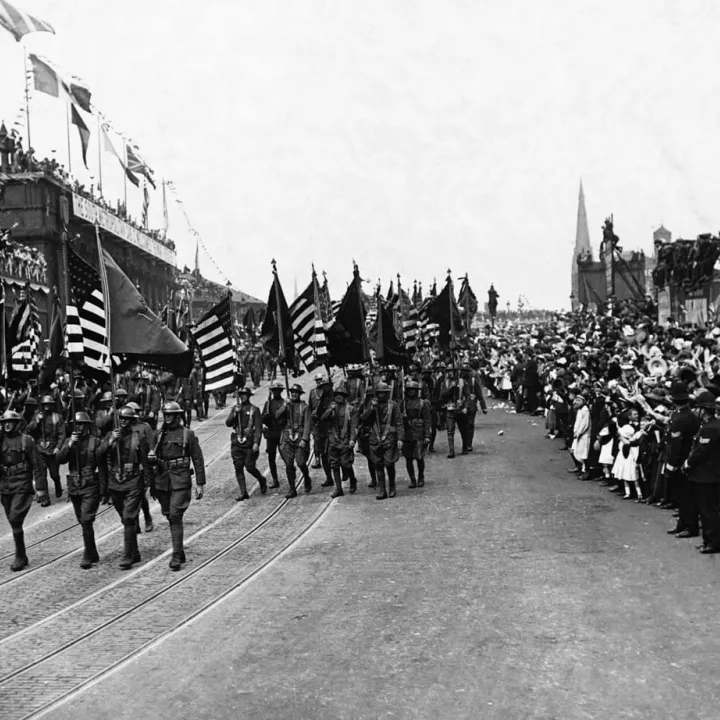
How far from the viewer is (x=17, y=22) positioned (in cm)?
2675

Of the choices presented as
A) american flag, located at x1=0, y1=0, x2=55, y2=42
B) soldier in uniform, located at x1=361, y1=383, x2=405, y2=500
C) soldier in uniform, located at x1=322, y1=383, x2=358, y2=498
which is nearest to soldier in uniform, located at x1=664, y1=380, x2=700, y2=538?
soldier in uniform, located at x1=361, y1=383, x2=405, y2=500

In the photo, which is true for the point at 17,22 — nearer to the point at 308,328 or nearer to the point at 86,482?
the point at 308,328

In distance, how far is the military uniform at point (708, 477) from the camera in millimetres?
10762

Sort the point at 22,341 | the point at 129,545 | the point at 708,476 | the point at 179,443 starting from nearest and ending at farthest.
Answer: the point at 708,476
the point at 129,545
the point at 179,443
the point at 22,341

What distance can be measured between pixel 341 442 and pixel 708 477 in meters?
6.58

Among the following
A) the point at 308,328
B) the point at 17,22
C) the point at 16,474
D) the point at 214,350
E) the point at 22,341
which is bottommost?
the point at 16,474

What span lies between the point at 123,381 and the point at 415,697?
77.6 feet

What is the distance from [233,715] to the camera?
21.3ft

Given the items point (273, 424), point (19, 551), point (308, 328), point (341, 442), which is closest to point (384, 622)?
point (19, 551)

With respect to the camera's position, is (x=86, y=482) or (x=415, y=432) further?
(x=415, y=432)

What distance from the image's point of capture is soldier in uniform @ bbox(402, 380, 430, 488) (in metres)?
16.5

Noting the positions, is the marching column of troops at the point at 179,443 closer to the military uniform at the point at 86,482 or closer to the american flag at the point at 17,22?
the military uniform at the point at 86,482

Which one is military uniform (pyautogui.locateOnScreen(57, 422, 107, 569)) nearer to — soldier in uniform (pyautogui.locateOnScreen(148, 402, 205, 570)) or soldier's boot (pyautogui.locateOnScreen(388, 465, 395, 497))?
soldier in uniform (pyautogui.locateOnScreen(148, 402, 205, 570))

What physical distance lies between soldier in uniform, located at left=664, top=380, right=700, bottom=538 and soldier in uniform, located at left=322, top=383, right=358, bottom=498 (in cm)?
554
